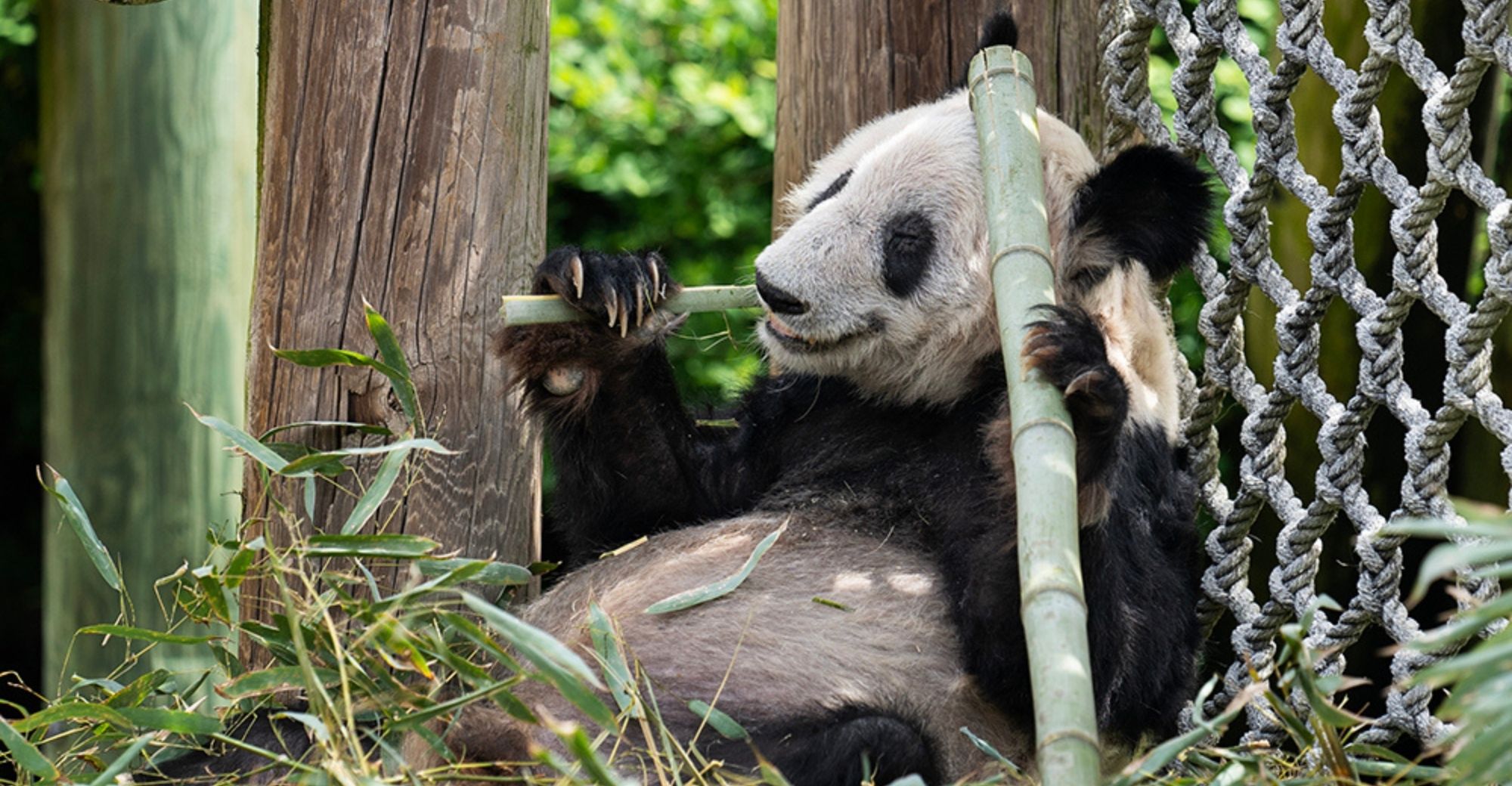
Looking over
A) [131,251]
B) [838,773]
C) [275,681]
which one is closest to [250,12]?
[131,251]

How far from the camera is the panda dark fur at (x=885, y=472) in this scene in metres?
2.51

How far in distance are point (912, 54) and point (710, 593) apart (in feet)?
4.11

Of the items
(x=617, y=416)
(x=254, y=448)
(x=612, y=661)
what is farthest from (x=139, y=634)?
(x=617, y=416)

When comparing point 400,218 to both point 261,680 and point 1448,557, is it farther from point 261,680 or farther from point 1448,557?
point 1448,557

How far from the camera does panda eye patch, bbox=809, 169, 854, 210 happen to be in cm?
298

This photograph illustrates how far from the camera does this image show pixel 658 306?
2.79 metres

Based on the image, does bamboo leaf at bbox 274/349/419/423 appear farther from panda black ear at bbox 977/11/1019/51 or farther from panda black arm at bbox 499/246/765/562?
panda black ear at bbox 977/11/1019/51

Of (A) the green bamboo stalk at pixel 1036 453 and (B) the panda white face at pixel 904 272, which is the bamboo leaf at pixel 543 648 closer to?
(A) the green bamboo stalk at pixel 1036 453

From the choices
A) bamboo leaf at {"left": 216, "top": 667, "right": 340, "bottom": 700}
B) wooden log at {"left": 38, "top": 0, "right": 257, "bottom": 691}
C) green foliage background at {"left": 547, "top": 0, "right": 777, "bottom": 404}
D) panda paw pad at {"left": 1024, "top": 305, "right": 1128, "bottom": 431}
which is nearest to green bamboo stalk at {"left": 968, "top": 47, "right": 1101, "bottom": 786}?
panda paw pad at {"left": 1024, "top": 305, "right": 1128, "bottom": 431}

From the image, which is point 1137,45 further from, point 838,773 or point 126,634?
point 126,634

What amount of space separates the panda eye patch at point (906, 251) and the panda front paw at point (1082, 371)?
1.56ft

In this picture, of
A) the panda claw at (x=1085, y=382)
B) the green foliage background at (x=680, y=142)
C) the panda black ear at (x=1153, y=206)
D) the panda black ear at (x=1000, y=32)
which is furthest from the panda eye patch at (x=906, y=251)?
the green foliage background at (x=680, y=142)

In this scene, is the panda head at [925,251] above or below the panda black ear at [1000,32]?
below

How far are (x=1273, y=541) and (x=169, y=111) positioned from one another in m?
3.26
